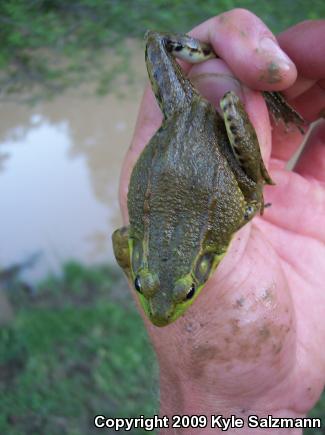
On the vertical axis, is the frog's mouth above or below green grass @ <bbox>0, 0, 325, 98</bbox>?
above

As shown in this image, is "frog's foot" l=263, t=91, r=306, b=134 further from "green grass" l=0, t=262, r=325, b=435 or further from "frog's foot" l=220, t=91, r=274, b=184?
"green grass" l=0, t=262, r=325, b=435

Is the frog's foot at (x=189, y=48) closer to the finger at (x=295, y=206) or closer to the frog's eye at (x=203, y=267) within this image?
the finger at (x=295, y=206)

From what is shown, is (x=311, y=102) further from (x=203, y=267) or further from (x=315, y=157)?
(x=203, y=267)

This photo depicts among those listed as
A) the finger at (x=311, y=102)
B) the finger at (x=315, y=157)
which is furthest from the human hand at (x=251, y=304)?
the finger at (x=315, y=157)

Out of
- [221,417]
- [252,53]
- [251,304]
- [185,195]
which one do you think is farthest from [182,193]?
[221,417]

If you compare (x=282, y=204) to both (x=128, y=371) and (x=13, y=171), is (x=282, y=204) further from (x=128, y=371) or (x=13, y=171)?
(x=13, y=171)

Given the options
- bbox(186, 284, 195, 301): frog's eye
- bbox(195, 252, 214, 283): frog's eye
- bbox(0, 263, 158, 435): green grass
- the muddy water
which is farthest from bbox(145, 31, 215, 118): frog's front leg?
the muddy water

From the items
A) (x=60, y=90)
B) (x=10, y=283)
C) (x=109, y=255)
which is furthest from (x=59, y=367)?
(x=60, y=90)
